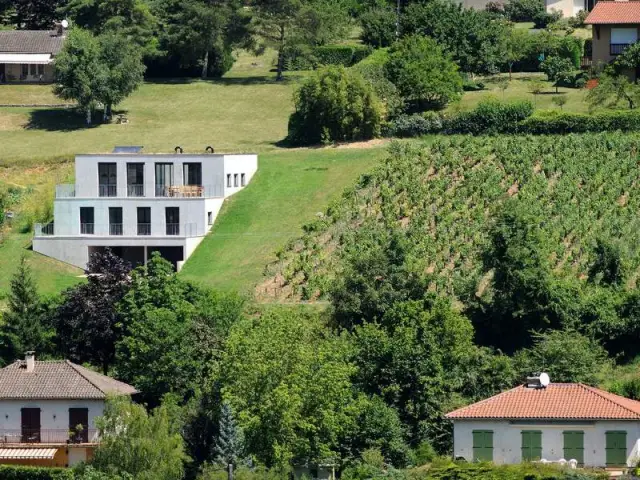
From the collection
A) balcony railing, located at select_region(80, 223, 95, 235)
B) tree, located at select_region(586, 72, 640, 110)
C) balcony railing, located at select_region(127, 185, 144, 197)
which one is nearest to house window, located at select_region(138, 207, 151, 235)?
balcony railing, located at select_region(127, 185, 144, 197)

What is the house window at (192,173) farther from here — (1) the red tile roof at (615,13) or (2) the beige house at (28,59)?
(2) the beige house at (28,59)

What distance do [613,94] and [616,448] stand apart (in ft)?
137

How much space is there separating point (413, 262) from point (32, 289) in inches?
578

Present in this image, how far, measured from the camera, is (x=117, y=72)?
11306cm

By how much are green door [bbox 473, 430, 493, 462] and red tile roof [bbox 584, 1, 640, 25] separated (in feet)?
163

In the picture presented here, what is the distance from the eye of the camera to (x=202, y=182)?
96188 mm

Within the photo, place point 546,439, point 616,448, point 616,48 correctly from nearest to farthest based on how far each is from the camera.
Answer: point 616,448, point 546,439, point 616,48

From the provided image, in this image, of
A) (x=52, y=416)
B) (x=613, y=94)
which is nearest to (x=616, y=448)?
(x=52, y=416)

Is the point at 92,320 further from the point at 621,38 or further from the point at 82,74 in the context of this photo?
the point at 621,38

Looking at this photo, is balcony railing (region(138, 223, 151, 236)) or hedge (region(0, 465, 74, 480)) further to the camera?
balcony railing (region(138, 223, 151, 236))

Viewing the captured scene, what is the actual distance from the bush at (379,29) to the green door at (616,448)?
59108mm

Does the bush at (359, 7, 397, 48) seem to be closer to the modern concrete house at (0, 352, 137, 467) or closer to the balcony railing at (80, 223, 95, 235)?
the balcony railing at (80, 223, 95, 235)

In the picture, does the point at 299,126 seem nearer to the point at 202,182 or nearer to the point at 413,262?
the point at 202,182

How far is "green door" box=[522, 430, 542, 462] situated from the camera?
2670 inches
